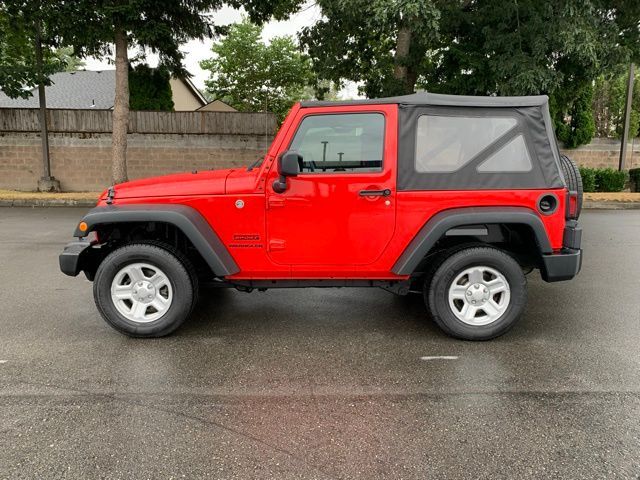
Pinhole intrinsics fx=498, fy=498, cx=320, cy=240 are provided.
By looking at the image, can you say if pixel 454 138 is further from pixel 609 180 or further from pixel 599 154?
pixel 599 154

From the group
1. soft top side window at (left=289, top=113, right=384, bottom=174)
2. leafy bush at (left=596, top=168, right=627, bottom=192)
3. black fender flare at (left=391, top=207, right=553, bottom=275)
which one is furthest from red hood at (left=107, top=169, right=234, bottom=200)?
leafy bush at (left=596, top=168, right=627, bottom=192)

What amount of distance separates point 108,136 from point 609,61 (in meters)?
15.1

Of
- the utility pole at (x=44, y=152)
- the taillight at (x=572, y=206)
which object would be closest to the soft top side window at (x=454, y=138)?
the taillight at (x=572, y=206)

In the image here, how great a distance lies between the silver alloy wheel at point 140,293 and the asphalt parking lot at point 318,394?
25cm

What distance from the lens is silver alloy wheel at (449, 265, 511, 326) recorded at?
4.07m

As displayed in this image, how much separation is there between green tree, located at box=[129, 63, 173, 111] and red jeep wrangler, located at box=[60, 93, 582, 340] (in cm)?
1430

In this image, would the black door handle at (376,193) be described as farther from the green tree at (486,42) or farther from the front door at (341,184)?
the green tree at (486,42)

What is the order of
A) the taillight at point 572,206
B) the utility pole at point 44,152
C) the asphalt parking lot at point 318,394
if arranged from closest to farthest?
the asphalt parking lot at point 318,394 → the taillight at point 572,206 → the utility pole at point 44,152

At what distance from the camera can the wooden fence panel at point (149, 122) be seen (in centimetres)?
1636

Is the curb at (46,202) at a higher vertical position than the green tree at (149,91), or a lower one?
lower

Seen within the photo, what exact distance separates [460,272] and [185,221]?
224cm

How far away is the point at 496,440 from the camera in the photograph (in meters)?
2.71

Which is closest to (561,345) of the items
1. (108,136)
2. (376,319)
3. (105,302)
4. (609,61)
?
(376,319)

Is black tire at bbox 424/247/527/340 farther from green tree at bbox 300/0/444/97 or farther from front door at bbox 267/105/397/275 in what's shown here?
green tree at bbox 300/0/444/97
